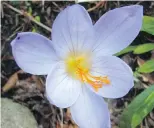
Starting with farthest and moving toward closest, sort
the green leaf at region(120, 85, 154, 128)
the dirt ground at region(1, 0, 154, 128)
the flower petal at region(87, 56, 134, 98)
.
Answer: the dirt ground at region(1, 0, 154, 128) → the green leaf at region(120, 85, 154, 128) → the flower petal at region(87, 56, 134, 98)

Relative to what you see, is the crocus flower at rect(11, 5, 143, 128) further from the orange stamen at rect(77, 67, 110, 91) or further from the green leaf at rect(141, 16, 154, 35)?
the green leaf at rect(141, 16, 154, 35)

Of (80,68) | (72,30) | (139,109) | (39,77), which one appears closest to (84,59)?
(80,68)

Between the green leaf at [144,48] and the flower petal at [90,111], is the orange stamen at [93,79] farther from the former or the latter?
the green leaf at [144,48]

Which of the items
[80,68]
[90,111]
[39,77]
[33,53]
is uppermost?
[33,53]

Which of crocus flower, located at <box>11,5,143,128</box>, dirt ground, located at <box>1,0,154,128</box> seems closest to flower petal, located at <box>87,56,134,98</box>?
crocus flower, located at <box>11,5,143,128</box>

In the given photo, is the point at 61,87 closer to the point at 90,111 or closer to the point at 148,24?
the point at 90,111

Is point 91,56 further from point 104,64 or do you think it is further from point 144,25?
point 144,25

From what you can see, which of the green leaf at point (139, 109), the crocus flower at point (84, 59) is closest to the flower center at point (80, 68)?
the crocus flower at point (84, 59)
